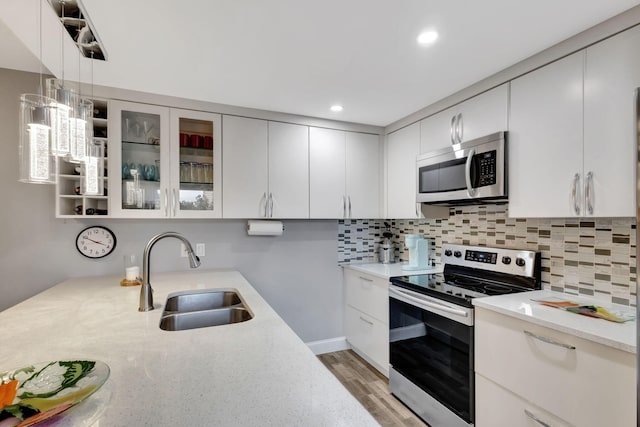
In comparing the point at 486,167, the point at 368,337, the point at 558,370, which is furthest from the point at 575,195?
the point at 368,337

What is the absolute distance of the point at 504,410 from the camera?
1.47m

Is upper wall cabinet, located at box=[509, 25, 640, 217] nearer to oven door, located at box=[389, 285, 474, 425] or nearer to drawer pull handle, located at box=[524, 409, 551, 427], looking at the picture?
oven door, located at box=[389, 285, 474, 425]

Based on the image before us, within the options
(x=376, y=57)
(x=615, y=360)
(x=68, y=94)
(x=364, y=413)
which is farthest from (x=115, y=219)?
(x=615, y=360)

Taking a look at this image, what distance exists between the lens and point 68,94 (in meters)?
1.21

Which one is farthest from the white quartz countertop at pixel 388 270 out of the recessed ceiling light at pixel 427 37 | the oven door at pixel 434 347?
the recessed ceiling light at pixel 427 37

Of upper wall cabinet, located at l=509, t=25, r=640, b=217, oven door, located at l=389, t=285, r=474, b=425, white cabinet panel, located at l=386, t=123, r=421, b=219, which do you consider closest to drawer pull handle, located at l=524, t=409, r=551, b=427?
oven door, located at l=389, t=285, r=474, b=425

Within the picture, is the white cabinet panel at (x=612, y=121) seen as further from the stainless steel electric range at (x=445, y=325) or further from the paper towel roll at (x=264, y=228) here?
the paper towel roll at (x=264, y=228)

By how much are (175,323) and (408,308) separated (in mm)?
1512

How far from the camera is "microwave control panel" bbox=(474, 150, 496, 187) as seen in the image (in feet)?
6.16

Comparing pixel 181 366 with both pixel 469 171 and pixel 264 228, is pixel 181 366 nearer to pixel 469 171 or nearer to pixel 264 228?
pixel 264 228

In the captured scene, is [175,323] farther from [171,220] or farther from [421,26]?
[421,26]

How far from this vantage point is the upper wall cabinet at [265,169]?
2.44 m

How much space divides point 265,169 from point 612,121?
2.15 m

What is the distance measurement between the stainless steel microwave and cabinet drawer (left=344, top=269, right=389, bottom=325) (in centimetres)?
80
